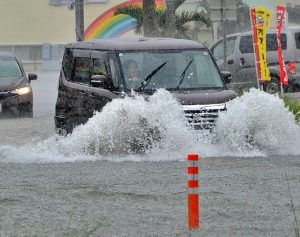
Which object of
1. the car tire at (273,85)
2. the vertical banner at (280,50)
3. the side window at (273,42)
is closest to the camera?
the vertical banner at (280,50)

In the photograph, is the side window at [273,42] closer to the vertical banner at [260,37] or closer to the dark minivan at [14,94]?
the vertical banner at [260,37]

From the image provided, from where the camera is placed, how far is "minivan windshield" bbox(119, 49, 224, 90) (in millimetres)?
16984

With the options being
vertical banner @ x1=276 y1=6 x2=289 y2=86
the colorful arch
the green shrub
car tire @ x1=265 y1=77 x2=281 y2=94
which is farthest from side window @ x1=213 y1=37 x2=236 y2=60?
the colorful arch

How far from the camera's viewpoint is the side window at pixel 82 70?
59.3ft

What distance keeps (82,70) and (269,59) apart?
1395cm

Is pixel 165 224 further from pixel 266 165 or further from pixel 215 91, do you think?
pixel 215 91

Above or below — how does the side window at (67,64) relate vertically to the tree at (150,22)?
above

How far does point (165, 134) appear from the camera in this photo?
1592cm

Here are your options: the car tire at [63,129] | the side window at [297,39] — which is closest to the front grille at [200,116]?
the car tire at [63,129]

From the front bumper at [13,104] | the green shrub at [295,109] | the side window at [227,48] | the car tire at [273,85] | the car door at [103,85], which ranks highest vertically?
the car door at [103,85]

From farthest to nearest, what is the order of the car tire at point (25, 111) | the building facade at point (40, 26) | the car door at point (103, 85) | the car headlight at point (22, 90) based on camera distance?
the building facade at point (40, 26) < the car tire at point (25, 111) < the car headlight at point (22, 90) < the car door at point (103, 85)

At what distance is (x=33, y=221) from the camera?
10391mm

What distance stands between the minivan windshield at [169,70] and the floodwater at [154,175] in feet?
2.74

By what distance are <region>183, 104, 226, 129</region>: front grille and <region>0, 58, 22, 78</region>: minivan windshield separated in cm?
1091
